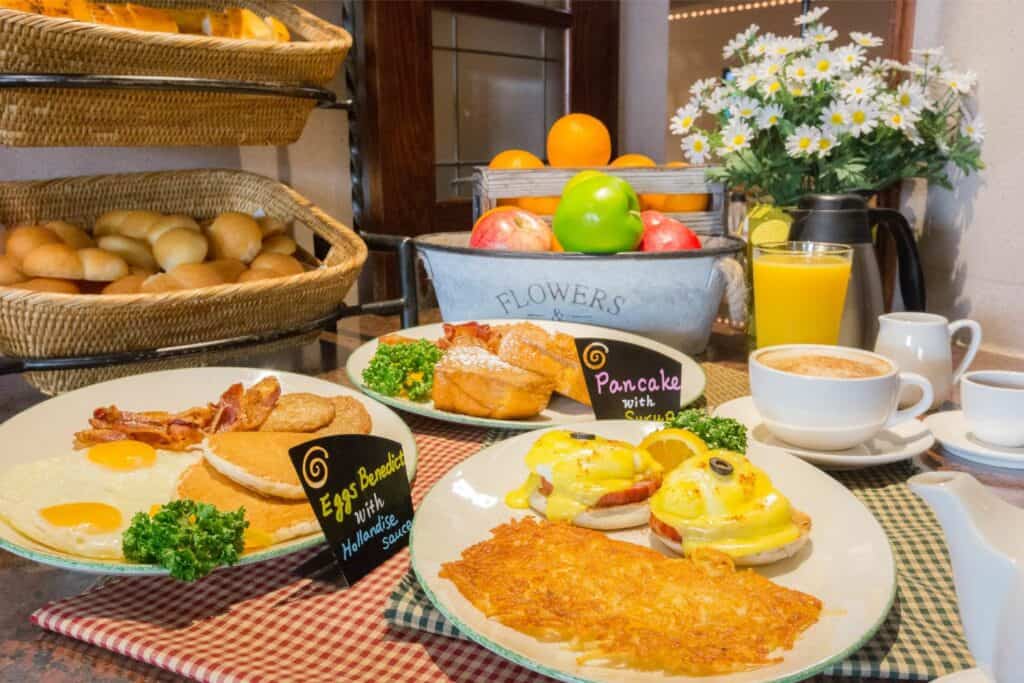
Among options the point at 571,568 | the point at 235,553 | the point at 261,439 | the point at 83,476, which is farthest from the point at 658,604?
the point at 83,476

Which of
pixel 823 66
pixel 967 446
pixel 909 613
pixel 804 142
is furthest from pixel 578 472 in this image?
pixel 823 66

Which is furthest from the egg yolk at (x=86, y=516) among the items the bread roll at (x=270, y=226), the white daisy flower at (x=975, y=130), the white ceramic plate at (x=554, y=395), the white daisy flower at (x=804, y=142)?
the white daisy flower at (x=975, y=130)

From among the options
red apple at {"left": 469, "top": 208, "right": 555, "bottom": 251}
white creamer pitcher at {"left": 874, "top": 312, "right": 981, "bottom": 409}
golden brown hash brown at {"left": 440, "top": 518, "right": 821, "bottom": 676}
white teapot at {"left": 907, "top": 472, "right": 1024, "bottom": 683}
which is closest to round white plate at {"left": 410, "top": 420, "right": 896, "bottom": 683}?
golden brown hash brown at {"left": 440, "top": 518, "right": 821, "bottom": 676}

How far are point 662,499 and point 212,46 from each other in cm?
102

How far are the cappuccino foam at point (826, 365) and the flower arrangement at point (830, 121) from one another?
550 mm

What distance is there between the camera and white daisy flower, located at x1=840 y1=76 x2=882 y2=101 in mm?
1312

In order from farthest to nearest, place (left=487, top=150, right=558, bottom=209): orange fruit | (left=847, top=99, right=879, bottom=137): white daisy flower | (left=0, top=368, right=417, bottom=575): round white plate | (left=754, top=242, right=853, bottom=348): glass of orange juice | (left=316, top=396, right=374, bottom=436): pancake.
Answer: (left=487, top=150, right=558, bottom=209): orange fruit → (left=847, top=99, right=879, bottom=137): white daisy flower → (left=754, top=242, right=853, bottom=348): glass of orange juice → (left=316, top=396, right=374, bottom=436): pancake → (left=0, top=368, right=417, bottom=575): round white plate

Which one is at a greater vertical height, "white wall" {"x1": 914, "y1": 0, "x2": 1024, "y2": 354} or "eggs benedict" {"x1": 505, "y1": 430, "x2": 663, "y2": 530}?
"white wall" {"x1": 914, "y1": 0, "x2": 1024, "y2": 354}

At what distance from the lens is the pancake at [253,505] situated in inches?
26.0

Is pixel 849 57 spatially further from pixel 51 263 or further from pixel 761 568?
pixel 51 263

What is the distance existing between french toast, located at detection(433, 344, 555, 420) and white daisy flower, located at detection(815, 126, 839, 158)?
699 mm

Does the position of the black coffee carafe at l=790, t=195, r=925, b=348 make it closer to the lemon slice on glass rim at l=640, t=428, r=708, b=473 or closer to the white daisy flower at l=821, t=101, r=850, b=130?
the white daisy flower at l=821, t=101, r=850, b=130

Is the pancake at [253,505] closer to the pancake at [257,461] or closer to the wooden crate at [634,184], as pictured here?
the pancake at [257,461]

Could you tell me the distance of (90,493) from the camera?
2.32 ft
